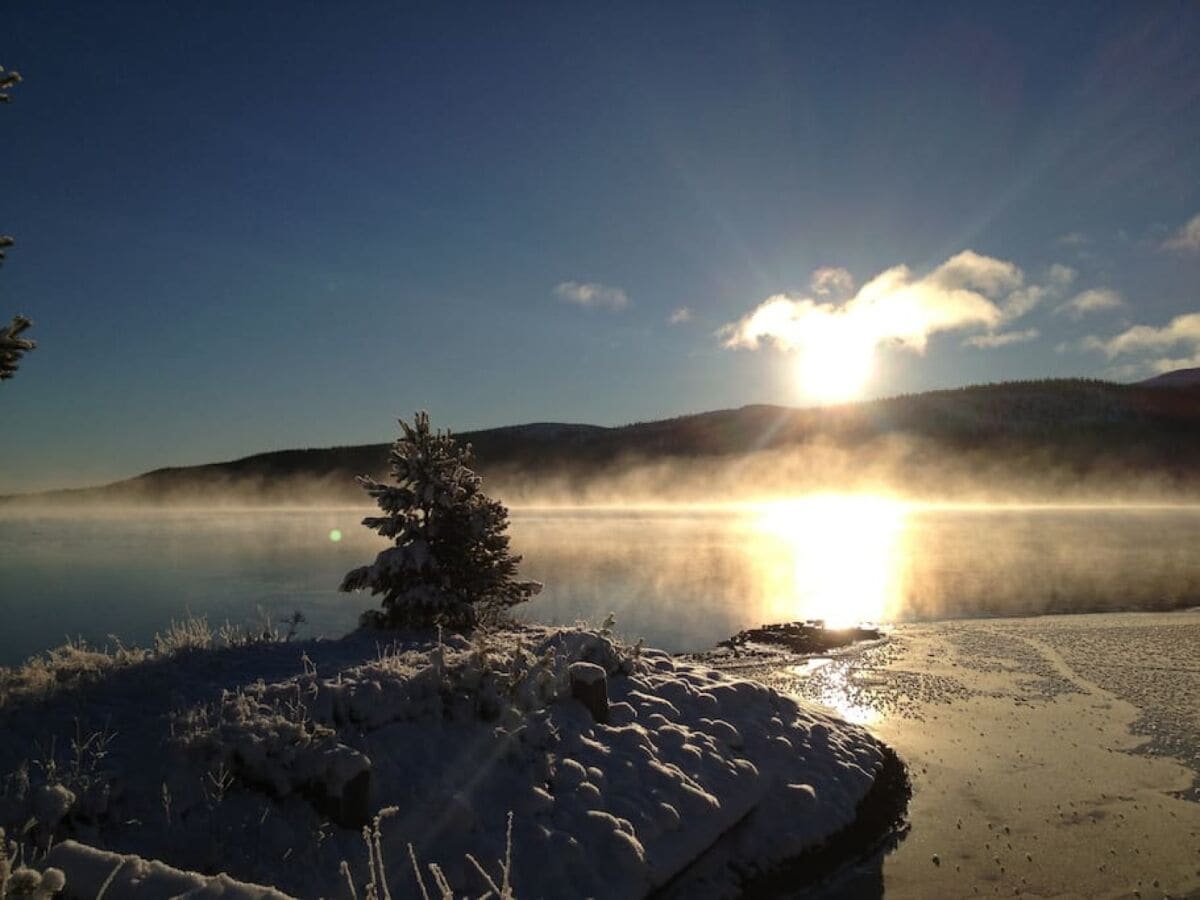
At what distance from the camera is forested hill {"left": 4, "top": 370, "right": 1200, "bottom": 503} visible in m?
132

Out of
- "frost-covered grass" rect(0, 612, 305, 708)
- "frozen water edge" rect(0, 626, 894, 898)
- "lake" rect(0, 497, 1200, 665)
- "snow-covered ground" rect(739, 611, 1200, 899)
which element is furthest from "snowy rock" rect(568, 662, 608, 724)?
"lake" rect(0, 497, 1200, 665)

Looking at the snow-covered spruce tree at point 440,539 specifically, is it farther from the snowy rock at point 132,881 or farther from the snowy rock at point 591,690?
the snowy rock at point 132,881

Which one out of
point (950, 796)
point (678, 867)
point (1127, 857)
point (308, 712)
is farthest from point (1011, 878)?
point (308, 712)

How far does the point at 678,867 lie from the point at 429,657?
4.29 metres

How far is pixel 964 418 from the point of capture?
147 m

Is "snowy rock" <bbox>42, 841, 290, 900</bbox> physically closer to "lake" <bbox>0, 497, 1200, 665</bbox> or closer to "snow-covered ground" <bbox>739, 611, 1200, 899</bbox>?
"snow-covered ground" <bbox>739, 611, 1200, 899</bbox>

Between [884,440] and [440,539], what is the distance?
14407 centimetres

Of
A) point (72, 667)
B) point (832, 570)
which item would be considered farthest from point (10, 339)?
point (832, 570)

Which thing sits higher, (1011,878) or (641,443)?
(641,443)

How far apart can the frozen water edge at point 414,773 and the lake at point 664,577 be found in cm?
1305

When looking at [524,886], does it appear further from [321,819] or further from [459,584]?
[459,584]

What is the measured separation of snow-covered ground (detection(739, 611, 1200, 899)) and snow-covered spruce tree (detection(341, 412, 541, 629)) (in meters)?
7.77

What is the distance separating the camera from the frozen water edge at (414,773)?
22.4 ft

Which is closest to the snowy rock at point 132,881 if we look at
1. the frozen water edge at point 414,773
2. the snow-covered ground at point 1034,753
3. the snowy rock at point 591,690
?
the frozen water edge at point 414,773
